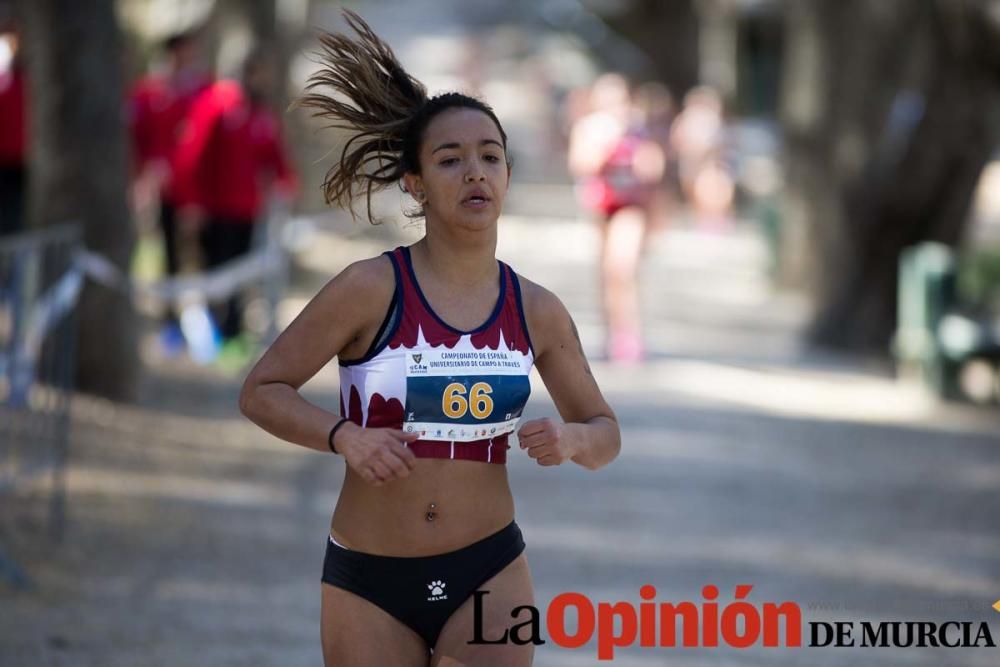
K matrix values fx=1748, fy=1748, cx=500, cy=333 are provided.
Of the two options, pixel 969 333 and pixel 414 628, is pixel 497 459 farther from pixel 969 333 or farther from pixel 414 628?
pixel 969 333

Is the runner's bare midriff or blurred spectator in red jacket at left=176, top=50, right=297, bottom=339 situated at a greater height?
blurred spectator in red jacket at left=176, top=50, right=297, bottom=339

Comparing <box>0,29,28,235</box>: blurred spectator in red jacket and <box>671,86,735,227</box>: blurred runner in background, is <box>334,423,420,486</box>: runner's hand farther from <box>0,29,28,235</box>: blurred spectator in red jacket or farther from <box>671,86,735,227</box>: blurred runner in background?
<box>671,86,735,227</box>: blurred runner in background

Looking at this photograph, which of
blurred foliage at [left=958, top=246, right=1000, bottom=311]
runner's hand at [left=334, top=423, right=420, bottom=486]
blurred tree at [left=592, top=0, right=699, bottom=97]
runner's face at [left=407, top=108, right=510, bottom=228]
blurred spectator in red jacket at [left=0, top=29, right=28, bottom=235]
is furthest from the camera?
blurred tree at [left=592, top=0, right=699, bottom=97]

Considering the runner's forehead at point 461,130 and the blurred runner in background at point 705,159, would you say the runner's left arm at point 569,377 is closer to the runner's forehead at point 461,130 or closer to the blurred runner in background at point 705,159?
the runner's forehead at point 461,130

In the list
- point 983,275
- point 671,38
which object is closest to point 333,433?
point 983,275

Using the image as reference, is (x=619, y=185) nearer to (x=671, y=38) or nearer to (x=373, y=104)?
(x=373, y=104)

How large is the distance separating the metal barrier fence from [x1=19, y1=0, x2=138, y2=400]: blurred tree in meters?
2.06

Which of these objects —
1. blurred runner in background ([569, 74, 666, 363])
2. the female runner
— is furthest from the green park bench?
the female runner

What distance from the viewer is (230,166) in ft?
41.8

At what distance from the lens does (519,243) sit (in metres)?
24.9

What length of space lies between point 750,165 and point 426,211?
1360 inches

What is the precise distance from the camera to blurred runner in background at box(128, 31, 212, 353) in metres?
13.1

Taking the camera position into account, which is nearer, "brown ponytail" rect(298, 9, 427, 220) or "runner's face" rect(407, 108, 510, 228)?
"runner's face" rect(407, 108, 510, 228)

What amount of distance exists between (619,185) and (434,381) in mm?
9747
